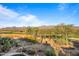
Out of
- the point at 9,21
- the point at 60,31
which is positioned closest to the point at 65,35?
the point at 60,31

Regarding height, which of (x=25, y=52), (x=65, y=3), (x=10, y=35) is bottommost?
(x=25, y=52)

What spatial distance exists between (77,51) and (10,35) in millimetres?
585

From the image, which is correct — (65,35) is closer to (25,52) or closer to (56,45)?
(56,45)

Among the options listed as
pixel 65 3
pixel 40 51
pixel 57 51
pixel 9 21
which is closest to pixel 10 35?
pixel 9 21

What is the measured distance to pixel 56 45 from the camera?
6.24 feet

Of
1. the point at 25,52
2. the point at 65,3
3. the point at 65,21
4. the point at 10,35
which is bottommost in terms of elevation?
the point at 25,52

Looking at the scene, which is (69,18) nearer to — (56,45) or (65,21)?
(65,21)

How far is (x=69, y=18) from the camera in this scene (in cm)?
190

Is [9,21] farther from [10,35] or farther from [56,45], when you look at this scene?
[56,45]

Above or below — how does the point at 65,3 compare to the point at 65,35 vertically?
above

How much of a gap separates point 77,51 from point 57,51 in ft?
0.55

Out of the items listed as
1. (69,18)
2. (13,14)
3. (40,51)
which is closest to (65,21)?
(69,18)

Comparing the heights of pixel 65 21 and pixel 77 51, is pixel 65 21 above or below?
above

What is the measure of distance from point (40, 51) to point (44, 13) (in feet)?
1.07
